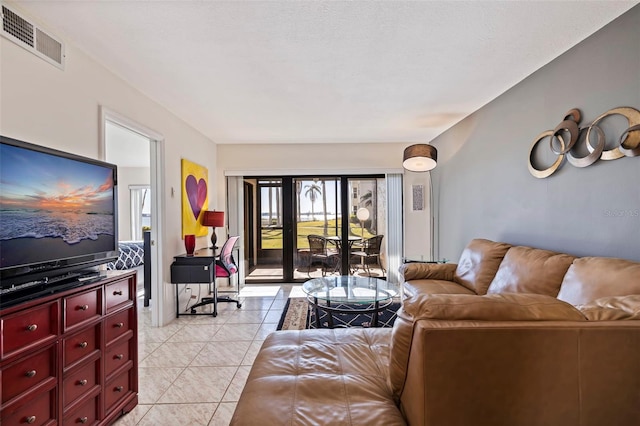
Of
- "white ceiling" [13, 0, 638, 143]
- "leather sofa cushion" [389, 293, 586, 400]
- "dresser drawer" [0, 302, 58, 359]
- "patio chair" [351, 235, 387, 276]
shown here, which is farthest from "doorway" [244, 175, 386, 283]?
"leather sofa cushion" [389, 293, 586, 400]

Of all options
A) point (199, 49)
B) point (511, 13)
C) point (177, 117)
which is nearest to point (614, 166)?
point (511, 13)

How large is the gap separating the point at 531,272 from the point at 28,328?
297cm

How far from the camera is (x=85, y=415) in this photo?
4.95ft

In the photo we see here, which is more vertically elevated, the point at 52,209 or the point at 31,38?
the point at 31,38

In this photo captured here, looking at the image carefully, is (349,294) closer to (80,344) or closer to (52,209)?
(80,344)

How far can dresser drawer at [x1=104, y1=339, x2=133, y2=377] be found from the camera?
166 centimetres

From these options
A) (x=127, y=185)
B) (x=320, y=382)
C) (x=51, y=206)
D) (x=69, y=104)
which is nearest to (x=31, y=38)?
(x=69, y=104)

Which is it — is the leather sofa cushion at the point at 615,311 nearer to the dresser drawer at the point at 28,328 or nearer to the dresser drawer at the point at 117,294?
the dresser drawer at the point at 28,328

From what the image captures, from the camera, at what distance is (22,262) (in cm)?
133

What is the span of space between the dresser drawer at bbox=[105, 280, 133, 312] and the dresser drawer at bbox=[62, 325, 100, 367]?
15 centimetres

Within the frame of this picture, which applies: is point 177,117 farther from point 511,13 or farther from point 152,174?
point 511,13

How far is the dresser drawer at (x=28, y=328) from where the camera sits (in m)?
1.12

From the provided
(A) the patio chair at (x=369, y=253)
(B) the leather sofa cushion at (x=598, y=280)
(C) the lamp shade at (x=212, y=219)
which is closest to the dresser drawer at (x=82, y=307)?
(C) the lamp shade at (x=212, y=219)

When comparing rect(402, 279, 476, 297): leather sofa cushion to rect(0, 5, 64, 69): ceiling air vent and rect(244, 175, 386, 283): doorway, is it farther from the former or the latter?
rect(0, 5, 64, 69): ceiling air vent
